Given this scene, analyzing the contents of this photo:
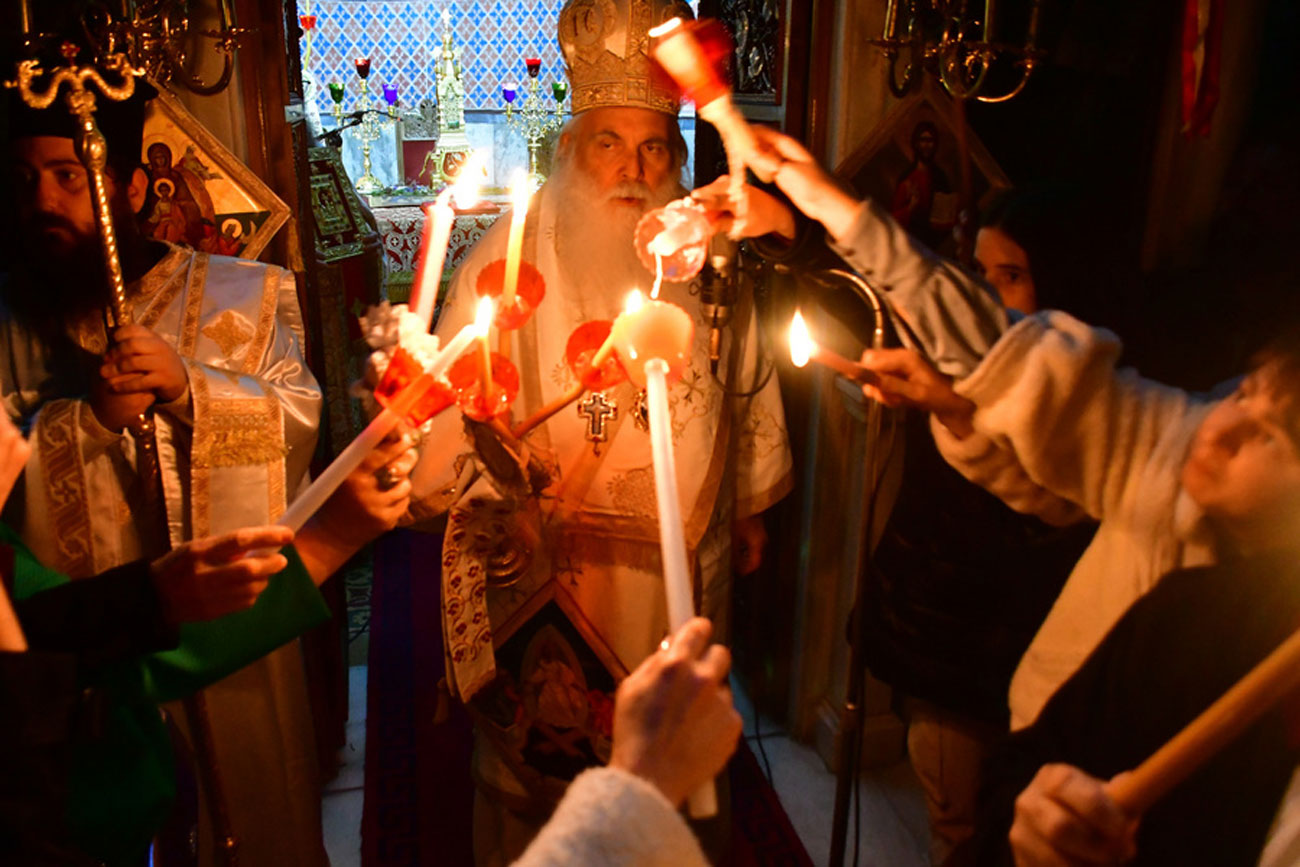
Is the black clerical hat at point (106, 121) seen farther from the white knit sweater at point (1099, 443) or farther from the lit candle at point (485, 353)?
the white knit sweater at point (1099, 443)

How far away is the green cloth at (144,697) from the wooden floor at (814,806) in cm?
155

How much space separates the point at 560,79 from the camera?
8961 millimetres

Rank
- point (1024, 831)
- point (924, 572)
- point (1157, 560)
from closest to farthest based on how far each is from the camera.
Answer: point (1024, 831) < point (1157, 560) < point (924, 572)

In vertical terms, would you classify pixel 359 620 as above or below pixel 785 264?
below

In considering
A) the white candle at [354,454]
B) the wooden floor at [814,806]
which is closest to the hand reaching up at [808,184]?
the white candle at [354,454]

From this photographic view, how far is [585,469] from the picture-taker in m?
2.27

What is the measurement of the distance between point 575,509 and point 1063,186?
4.32ft

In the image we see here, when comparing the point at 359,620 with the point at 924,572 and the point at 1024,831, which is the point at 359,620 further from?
the point at 1024,831

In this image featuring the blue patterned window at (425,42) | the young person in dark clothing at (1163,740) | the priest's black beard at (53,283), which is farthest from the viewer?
the blue patterned window at (425,42)

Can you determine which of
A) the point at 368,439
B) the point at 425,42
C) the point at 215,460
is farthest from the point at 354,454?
the point at 425,42

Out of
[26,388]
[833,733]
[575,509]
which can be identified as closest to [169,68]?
[26,388]

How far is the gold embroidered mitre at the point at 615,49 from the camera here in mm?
2152

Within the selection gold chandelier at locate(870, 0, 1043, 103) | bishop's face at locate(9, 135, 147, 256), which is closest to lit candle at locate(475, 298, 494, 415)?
gold chandelier at locate(870, 0, 1043, 103)

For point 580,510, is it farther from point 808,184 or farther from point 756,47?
point 756,47
